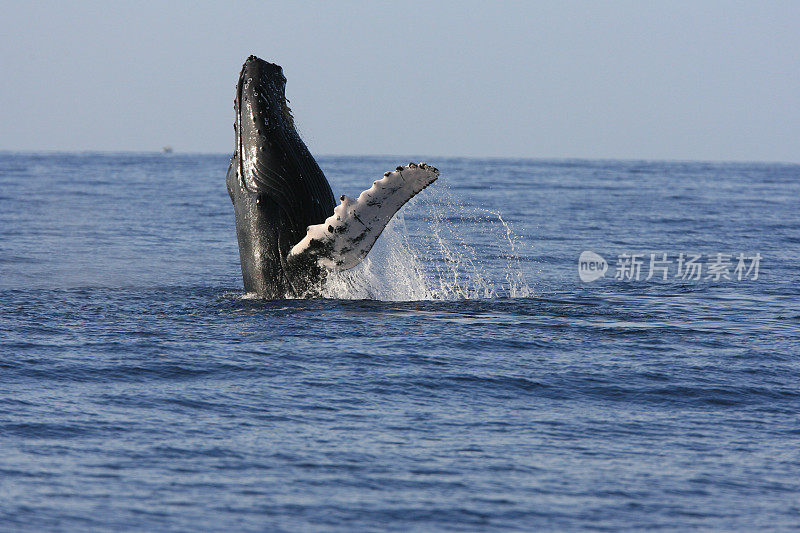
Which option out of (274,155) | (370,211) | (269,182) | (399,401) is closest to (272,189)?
(269,182)

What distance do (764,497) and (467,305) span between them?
659 cm

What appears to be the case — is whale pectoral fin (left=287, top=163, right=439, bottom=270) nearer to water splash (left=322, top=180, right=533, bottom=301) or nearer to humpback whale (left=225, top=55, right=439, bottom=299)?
water splash (left=322, top=180, right=533, bottom=301)

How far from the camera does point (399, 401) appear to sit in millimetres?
7965

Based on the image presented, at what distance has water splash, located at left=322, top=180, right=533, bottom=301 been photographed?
1269 centimetres

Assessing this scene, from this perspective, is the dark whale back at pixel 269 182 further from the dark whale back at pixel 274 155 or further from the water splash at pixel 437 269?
the water splash at pixel 437 269

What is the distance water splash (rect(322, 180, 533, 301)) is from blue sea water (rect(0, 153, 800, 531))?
0.06 meters

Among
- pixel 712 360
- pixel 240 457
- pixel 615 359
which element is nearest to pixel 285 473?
pixel 240 457

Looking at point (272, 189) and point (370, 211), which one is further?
point (272, 189)

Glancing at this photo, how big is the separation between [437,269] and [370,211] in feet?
19.7

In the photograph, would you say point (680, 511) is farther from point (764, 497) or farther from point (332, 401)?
point (332, 401)

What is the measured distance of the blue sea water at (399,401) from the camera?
584 cm

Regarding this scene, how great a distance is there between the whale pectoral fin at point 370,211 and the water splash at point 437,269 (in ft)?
1.70

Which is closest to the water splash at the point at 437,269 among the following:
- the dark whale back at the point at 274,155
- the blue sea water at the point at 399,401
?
the blue sea water at the point at 399,401

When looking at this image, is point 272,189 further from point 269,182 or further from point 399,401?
point 399,401
